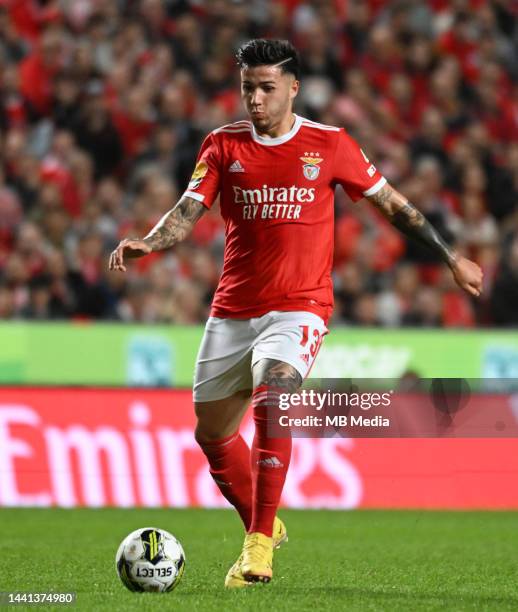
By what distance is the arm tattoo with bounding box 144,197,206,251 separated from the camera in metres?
6.03

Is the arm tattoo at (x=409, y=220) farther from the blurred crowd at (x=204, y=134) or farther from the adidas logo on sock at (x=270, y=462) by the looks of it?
the blurred crowd at (x=204, y=134)

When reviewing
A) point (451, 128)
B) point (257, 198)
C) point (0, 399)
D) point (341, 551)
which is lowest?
point (341, 551)

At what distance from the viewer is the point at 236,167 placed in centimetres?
618

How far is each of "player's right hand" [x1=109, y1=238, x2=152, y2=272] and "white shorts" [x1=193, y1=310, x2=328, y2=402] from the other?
0.64 metres

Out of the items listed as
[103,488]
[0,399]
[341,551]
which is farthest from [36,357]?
[341,551]

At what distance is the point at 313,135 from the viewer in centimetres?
627

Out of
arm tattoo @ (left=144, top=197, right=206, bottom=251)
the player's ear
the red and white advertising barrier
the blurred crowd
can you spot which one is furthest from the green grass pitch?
the blurred crowd

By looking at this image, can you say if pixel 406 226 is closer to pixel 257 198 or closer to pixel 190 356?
pixel 257 198

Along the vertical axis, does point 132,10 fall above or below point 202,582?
above

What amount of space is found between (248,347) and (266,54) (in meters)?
1.35

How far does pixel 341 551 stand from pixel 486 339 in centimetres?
476

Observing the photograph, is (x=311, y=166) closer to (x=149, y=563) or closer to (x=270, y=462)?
(x=270, y=462)

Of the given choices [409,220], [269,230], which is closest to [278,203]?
[269,230]

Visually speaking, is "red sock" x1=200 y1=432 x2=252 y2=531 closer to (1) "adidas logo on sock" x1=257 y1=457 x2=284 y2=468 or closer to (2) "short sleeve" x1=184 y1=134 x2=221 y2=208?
(1) "adidas logo on sock" x1=257 y1=457 x2=284 y2=468
